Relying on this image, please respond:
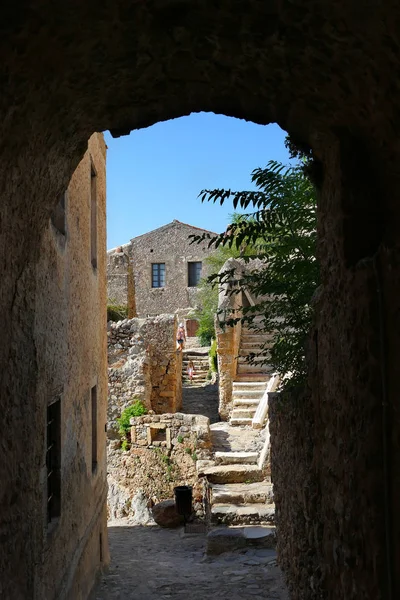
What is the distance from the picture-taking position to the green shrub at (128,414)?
13172mm

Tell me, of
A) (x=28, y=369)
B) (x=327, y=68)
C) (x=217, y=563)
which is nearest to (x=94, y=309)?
(x=217, y=563)

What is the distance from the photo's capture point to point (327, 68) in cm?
246

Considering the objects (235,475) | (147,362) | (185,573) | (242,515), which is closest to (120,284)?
(147,362)

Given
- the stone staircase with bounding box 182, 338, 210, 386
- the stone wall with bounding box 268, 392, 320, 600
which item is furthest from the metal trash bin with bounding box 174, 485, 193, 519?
the stone staircase with bounding box 182, 338, 210, 386

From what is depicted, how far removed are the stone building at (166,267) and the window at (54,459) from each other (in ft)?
95.4

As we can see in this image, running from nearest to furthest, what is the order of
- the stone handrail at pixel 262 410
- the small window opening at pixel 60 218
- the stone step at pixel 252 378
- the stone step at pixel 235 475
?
the small window opening at pixel 60 218 → the stone step at pixel 235 475 → the stone handrail at pixel 262 410 → the stone step at pixel 252 378

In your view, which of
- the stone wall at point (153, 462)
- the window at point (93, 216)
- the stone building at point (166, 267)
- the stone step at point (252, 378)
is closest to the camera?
the window at point (93, 216)

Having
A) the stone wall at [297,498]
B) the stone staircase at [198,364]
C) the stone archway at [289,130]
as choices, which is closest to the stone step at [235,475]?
the stone wall at [297,498]

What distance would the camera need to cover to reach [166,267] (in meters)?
35.4

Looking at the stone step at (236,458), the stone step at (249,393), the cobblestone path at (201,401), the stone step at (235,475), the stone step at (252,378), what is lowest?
the stone step at (235,475)

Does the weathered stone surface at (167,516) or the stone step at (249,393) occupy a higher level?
the stone step at (249,393)

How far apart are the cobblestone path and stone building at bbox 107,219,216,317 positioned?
16645mm

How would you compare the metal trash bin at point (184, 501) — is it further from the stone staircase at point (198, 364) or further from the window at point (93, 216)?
the stone staircase at point (198, 364)

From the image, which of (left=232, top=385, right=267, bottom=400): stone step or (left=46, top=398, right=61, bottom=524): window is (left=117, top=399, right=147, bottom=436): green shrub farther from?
(left=46, top=398, right=61, bottom=524): window
